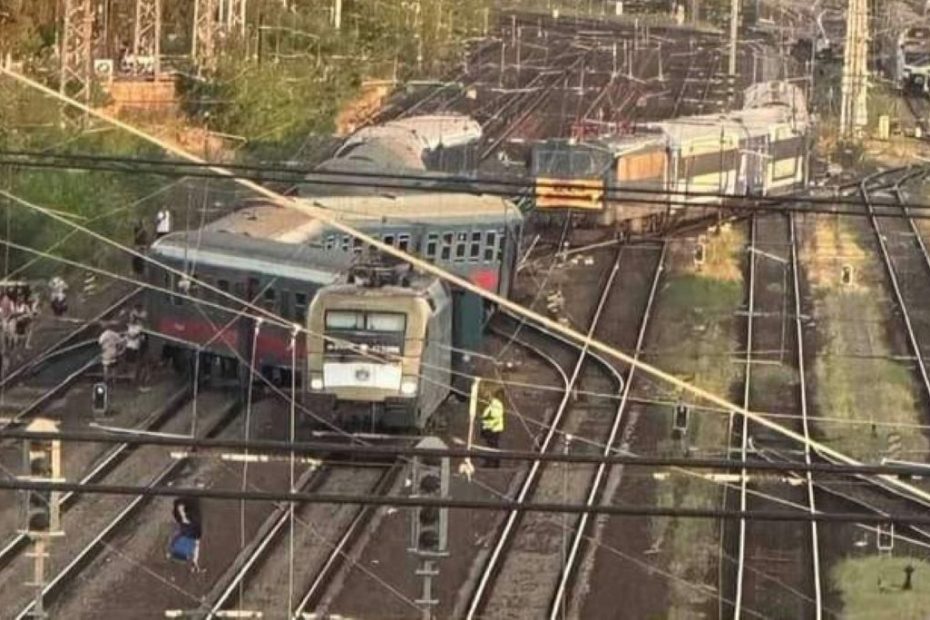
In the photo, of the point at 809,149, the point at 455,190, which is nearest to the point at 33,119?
the point at 455,190

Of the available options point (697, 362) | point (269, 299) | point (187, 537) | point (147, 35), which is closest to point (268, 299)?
point (269, 299)

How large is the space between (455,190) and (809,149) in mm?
1660

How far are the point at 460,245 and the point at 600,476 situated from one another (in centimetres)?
139

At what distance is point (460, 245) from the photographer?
6008 millimetres

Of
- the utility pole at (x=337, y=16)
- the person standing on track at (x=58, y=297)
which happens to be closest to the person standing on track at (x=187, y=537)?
the person standing on track at (x=58, y=297)

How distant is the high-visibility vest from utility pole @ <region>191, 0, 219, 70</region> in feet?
9.12

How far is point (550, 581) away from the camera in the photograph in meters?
3.98

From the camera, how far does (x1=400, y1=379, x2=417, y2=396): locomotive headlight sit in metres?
5.01

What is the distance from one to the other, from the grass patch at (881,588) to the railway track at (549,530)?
529 mm

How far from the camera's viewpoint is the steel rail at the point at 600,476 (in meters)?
3.89

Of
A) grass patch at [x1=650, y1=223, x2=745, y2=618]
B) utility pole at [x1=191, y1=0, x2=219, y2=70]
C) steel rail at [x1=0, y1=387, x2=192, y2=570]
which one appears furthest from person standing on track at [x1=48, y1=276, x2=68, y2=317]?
grass patch at [x1=650, y1=223, x2=745, y2=618]

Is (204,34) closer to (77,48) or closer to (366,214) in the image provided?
(77,48)

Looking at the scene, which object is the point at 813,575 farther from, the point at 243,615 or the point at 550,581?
the point at 243,615

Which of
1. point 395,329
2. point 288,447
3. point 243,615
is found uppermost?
point 288,447
